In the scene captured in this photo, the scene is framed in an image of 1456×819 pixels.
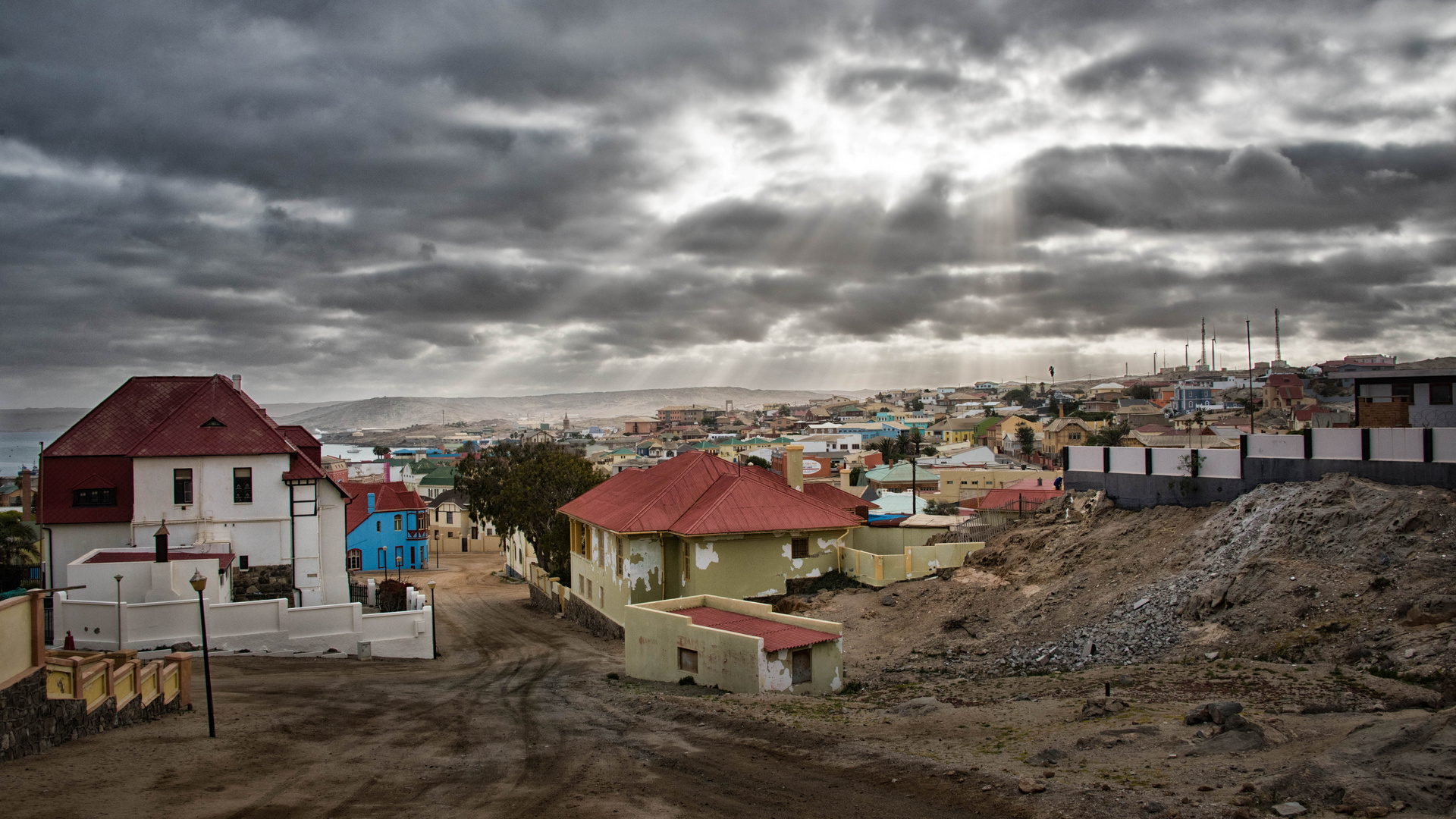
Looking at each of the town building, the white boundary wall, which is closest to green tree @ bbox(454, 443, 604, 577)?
the white boundary wall

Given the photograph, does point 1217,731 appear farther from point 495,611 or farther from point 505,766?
point 495,611

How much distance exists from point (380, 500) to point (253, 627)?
40313mm

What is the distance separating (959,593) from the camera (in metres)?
25.8

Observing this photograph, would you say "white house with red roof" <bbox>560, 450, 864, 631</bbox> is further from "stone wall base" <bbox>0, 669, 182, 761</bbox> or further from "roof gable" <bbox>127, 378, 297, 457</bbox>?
"stone wall base" <bbox>0, 669, 182, 761</bbox>

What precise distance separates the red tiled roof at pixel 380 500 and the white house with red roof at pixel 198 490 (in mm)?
29609

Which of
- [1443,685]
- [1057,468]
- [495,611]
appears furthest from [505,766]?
→ [1057,468]

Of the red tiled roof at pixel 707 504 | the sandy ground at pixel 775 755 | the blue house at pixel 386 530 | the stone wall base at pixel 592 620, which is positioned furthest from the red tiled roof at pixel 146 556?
the blue house at pixel 386 530

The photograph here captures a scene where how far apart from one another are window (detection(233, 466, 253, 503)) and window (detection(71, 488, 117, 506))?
3.91 metres

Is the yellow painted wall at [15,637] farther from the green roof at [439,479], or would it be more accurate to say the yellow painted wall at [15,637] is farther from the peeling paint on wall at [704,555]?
the green roof at [439,479]

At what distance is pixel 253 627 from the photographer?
26969mm

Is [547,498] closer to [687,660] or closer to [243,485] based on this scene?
[243,485]

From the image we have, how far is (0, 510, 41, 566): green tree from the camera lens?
37.9 m

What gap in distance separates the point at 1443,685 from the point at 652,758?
39.0ft

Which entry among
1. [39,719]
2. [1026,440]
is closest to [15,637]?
[39,719]
